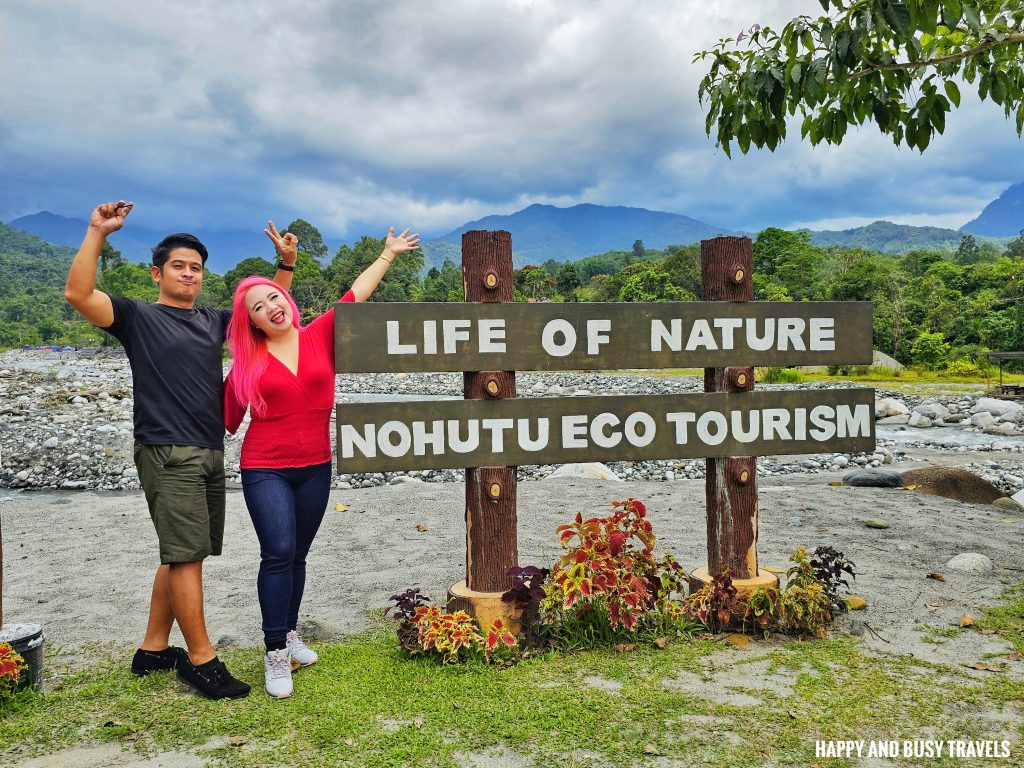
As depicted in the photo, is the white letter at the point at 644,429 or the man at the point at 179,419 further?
the white letter at the point at 644,429

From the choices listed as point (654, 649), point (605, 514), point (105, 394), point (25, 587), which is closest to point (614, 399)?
point (654, 649)

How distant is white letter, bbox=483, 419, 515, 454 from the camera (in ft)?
14.5

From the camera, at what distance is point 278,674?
150 inches

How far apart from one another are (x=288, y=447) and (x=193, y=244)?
1155 mm

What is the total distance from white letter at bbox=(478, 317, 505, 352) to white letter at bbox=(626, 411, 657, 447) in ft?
2.95

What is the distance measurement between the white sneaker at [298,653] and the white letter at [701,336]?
2791 millimetres

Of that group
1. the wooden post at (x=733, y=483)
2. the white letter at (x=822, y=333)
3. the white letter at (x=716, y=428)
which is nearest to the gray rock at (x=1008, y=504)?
the white letter at (x=822, y=333)

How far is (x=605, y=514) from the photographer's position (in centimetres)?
814

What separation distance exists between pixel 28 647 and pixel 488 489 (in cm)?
245

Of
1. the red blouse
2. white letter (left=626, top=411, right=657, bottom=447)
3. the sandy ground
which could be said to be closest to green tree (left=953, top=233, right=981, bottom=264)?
the sandy ground

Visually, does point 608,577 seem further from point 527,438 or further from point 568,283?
point 568,283

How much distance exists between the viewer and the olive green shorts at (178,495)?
367 centimetres

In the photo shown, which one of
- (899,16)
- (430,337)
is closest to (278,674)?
(430,337)

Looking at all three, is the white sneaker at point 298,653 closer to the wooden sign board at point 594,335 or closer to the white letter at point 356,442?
the white letter at point 356,442
